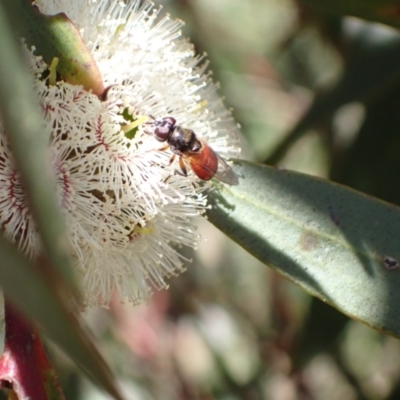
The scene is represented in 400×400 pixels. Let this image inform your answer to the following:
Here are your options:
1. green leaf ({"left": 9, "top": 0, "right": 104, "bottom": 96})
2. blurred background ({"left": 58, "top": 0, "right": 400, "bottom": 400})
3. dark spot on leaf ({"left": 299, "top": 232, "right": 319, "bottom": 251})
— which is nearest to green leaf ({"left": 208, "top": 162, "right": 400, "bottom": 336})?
dark spot on leaf ({"left": 299, "top": 232, "right": 319, "bottom": 251})

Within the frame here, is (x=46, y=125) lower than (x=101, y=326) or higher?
higher

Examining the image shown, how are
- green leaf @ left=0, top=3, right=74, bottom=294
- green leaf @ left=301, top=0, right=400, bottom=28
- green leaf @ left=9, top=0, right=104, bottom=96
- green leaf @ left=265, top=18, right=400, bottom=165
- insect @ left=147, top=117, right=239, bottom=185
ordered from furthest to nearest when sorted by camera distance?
green leaf @ left=265, top=18, right=400, bottom=165
green leaf @ left=301, top=0, right=400, bottom=28
insect @ left=147, top=117, right=239, bottom=185
green leaf @ left=9, top=0, right=104, bottom=96
green leaf @ left=0, top=3, right=74, bottom=294

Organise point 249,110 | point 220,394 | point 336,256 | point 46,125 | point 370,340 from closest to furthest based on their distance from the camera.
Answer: point 46,125 < point 336,256 < point 220,394 < point 370,340 < point 249,110

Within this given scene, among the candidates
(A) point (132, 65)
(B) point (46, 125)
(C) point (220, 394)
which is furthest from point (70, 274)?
(C) point (220, 394)

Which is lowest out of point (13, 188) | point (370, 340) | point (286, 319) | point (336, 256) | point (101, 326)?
point (370, 340)

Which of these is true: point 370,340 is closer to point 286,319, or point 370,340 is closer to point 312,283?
point 286,319

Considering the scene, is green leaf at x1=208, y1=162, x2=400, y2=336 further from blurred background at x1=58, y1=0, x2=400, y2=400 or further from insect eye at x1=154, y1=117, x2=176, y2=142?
blurred background at x1=58, y1=0, x2=400, y2=400

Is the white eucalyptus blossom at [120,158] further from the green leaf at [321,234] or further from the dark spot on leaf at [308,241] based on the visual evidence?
the dark spot on leaf at [308,241]

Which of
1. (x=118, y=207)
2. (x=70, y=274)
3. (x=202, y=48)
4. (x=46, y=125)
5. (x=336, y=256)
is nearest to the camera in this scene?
(x=70, y=274)
